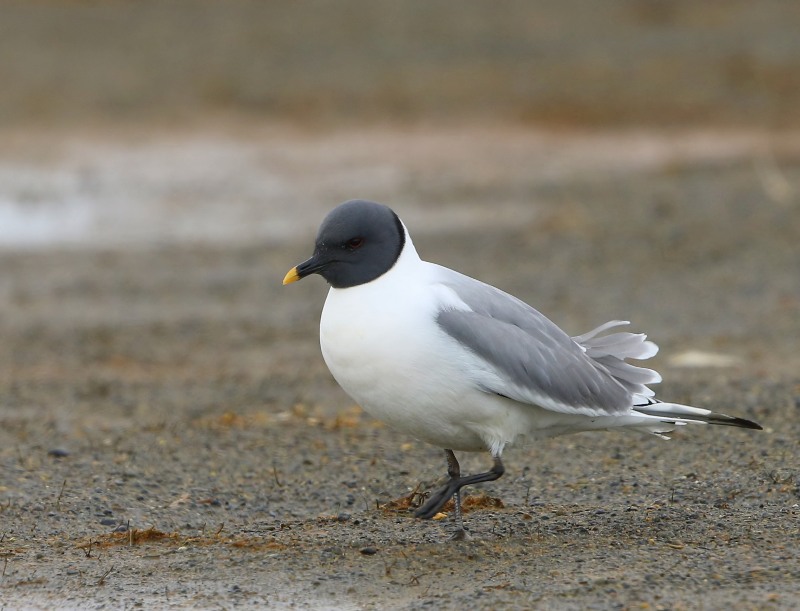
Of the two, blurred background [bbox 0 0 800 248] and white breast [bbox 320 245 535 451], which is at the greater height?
blurred background [bbox 0 0 800 248]

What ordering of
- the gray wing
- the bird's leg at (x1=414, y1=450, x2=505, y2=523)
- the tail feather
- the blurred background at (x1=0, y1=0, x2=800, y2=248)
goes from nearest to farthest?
the gray wing
the bird's leg at (x1=414, y1=450, x2=505, y2=523)
the tail feather
the blurred background at (x1=0, y1=0, x2=800, y2=248)

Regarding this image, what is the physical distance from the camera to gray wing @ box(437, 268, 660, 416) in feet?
17.8

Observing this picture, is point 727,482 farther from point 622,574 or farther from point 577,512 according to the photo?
point 622,574

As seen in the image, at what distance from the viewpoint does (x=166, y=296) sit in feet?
42.3

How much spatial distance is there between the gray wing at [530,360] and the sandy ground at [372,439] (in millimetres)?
562

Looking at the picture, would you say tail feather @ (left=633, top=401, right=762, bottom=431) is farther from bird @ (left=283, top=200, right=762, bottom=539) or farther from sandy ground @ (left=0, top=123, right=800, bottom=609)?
sandy ground @ (left=0, top=123, right=800, bottom=609)

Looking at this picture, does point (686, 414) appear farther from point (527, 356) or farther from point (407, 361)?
point (407, 361)

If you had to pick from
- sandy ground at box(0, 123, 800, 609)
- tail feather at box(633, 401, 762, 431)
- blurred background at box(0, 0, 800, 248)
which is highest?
blurred background at box(0, 0, 800, 248)

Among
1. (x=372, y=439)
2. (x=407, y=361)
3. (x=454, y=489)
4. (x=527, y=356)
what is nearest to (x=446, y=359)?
(x=407, y=361)

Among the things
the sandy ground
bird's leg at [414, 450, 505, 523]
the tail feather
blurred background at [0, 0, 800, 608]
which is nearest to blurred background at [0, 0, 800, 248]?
blurred background at [0, 0, 800, 608]

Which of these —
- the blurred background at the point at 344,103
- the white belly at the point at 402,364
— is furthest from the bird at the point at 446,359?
the blurred background at the point at 344,103

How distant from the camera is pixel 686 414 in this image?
19.2 ft

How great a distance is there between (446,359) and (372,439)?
8.24 feet

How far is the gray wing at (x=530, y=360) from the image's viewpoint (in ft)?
17.8
